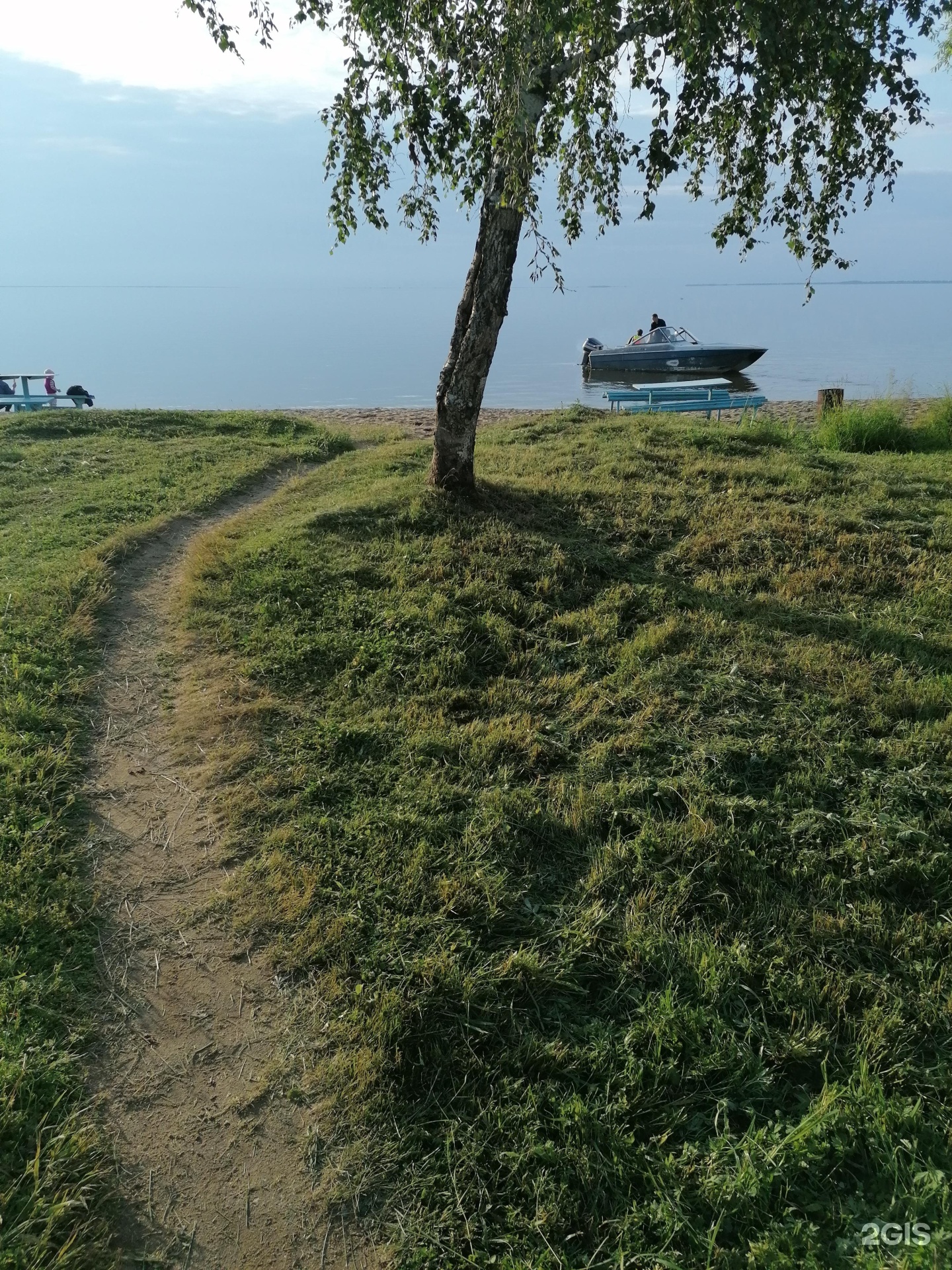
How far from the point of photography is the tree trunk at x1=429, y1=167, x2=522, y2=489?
23.4ft

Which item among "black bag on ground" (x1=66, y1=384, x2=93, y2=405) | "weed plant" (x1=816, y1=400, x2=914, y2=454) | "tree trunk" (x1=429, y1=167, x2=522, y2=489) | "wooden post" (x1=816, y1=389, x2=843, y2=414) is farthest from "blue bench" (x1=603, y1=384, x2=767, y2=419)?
"black bag on ground" (x1=66, y1=384, x2=93, y2=405)

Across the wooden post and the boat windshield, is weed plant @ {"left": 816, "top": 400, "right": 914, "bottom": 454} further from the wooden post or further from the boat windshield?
the boat windshield

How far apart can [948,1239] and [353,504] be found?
7.08 m

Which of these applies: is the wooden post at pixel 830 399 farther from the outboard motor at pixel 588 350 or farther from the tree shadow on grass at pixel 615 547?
the outboard motor at pixel 588 350

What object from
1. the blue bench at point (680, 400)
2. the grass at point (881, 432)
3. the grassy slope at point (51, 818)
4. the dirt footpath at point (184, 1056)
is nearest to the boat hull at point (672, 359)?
the blue bench at point (680, 400)

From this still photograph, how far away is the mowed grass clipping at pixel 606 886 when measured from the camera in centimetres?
237

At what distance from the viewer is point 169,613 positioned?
6.37 m

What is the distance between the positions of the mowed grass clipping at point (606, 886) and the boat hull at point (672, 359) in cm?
2328

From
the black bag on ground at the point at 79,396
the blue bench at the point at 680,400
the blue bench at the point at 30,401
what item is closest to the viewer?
the blue bench at the point at 680,400

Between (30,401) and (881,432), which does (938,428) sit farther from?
(30,401)

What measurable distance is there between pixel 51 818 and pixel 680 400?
15.2 m

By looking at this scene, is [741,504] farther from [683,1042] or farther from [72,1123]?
[72,1123]

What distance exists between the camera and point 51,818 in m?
3.89

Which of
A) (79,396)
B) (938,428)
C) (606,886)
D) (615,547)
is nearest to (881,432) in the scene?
(938,428)
